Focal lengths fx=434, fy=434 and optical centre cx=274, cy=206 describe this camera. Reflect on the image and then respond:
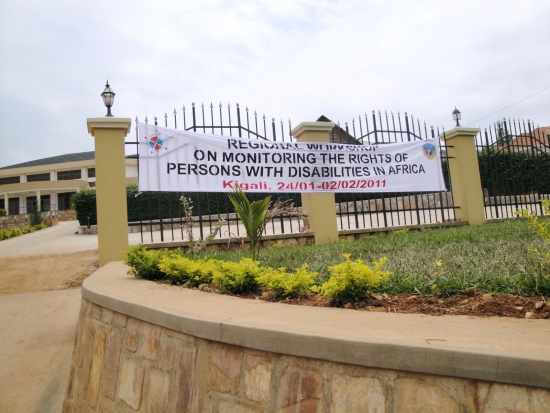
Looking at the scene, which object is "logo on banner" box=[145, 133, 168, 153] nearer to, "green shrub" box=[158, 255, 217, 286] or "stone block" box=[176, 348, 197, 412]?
"green shrub" box=[158, 255, 217, 286]

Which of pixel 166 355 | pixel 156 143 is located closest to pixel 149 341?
pixel 166 355

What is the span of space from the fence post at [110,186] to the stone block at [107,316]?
3.35 meters

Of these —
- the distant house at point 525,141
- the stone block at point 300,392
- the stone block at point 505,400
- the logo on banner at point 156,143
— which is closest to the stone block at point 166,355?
the stone block at point 300,392

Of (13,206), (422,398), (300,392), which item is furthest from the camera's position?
(13,206)

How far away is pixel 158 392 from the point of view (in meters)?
2.53

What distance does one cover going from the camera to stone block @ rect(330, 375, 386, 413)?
1.66m

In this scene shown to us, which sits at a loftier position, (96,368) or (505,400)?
(505,400)

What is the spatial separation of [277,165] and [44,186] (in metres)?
43.3

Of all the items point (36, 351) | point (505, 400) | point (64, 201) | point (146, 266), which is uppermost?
point (64, 201)

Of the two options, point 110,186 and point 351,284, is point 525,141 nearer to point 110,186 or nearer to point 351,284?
point 110,186

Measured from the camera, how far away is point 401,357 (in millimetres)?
1605

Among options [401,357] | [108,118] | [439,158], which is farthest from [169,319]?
[439,158]

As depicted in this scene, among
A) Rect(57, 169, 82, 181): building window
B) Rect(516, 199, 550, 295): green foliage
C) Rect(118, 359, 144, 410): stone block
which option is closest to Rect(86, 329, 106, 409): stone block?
Rect(118, 359, 144, 410): stone block

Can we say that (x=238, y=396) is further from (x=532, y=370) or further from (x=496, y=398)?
(x=532, y=370)
